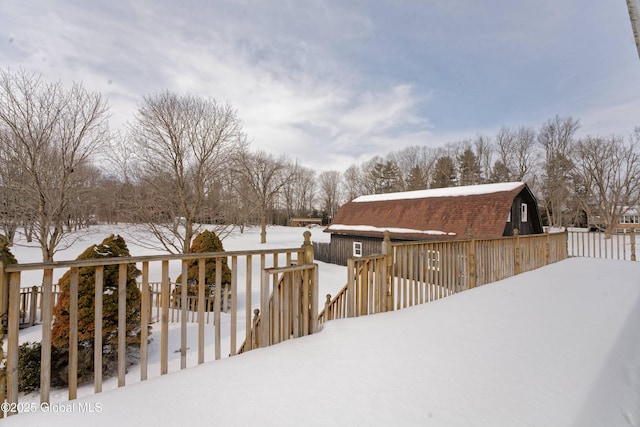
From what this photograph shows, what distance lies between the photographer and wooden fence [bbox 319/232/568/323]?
3.89m

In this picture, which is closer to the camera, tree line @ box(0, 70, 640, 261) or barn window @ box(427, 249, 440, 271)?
barn window @ box(427, 249, 440, 271)

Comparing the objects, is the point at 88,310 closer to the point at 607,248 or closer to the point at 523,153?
the point at 607,248

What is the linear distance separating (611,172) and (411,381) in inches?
1297

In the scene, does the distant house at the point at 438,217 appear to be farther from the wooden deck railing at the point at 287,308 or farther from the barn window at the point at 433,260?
the wooden deck railing at the point at 287,308

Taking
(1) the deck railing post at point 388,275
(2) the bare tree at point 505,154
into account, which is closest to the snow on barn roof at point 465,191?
(1) the deck railing post at point 388,275

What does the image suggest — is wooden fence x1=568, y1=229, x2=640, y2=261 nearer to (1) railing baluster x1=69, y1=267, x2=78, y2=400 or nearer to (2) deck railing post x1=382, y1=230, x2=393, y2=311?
(2) deck railing post x1=382, y1=230, x2=393, y2=311

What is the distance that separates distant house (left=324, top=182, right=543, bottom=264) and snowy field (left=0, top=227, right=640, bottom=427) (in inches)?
347

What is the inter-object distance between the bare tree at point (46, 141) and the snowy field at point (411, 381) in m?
7.81

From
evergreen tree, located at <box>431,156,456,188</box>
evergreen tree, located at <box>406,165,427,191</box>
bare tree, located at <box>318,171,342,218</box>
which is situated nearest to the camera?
evergreen tree, located at <box>431,156,456,188</box>

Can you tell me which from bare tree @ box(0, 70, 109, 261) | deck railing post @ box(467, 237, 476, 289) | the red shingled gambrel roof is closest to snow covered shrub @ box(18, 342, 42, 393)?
bare tree @ box(0, 70, 109, 261)

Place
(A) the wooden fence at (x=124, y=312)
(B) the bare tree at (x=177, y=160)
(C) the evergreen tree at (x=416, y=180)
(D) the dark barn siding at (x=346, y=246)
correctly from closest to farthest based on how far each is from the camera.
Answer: (A) the wooden fence at (x=124, y=312), (B) the bare tree at (x=177, y=160), (D) the dark barn siding at (x=346, y=246), (C) the evergreen tree at (x=416, y=180)

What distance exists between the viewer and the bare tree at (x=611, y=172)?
22.7 metres

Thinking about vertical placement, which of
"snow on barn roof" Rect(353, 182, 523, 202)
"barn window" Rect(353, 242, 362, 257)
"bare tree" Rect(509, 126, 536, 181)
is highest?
"bare tree" Rect(509, 126, 536, 181)

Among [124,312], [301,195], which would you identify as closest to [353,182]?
[301,195]
